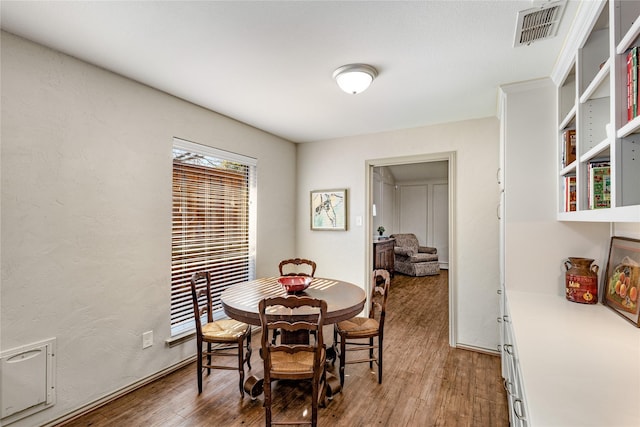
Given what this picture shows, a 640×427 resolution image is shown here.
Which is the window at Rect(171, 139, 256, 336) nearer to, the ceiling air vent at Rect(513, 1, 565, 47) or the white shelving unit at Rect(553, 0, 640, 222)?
the ceiling air vent at Rect(513, 1, 565, 47)

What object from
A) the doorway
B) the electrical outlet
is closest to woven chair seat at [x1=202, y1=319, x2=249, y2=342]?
the electrical outlet

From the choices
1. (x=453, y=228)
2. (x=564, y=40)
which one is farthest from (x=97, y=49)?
(x=453, y=228)

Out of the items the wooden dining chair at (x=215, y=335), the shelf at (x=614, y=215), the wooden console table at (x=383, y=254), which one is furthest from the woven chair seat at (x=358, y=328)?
the wooden console table at (x=383, y=254)

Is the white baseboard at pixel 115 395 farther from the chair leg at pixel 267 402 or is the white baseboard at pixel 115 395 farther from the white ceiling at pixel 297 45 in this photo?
the white ceiling at pixel 297 45

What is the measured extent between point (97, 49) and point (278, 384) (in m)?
2.78

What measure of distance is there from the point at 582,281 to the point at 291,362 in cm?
195

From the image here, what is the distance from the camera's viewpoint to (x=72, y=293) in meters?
2.07

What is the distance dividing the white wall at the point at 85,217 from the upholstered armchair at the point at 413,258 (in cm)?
546

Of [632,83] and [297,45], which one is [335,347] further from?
[632,83]

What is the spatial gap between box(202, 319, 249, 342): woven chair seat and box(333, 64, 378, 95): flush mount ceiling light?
2.09 m

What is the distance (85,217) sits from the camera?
215 cm

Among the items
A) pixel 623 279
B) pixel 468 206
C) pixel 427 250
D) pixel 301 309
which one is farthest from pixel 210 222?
pixel 427 250

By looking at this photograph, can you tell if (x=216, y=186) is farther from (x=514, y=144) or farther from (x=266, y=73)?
(x=514, y=144)

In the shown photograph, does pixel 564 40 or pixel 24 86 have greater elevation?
pixel 564 40
